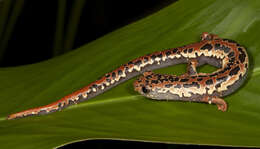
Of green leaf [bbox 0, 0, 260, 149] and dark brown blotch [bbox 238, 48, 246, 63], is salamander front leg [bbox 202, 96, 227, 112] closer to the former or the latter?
green leaf [bbox 0, 0, 260, 149]

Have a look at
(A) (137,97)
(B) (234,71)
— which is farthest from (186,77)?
(A) (137,97)

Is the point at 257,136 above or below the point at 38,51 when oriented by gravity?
below

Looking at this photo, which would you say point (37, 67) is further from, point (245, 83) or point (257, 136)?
point (257, 136)

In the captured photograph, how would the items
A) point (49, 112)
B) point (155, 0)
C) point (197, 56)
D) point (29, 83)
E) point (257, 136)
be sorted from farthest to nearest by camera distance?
point (155, 0)
point (197, 56)
point (29, 83)
point (49, 112)
point (257, 136)

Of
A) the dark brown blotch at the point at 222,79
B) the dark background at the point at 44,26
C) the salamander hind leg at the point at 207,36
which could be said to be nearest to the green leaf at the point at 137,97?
the salamander hind leg at the point at 207,36

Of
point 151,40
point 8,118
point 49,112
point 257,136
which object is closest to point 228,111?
point 257,136

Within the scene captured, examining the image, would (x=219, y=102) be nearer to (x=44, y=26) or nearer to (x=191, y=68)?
(x=191, y=68)
